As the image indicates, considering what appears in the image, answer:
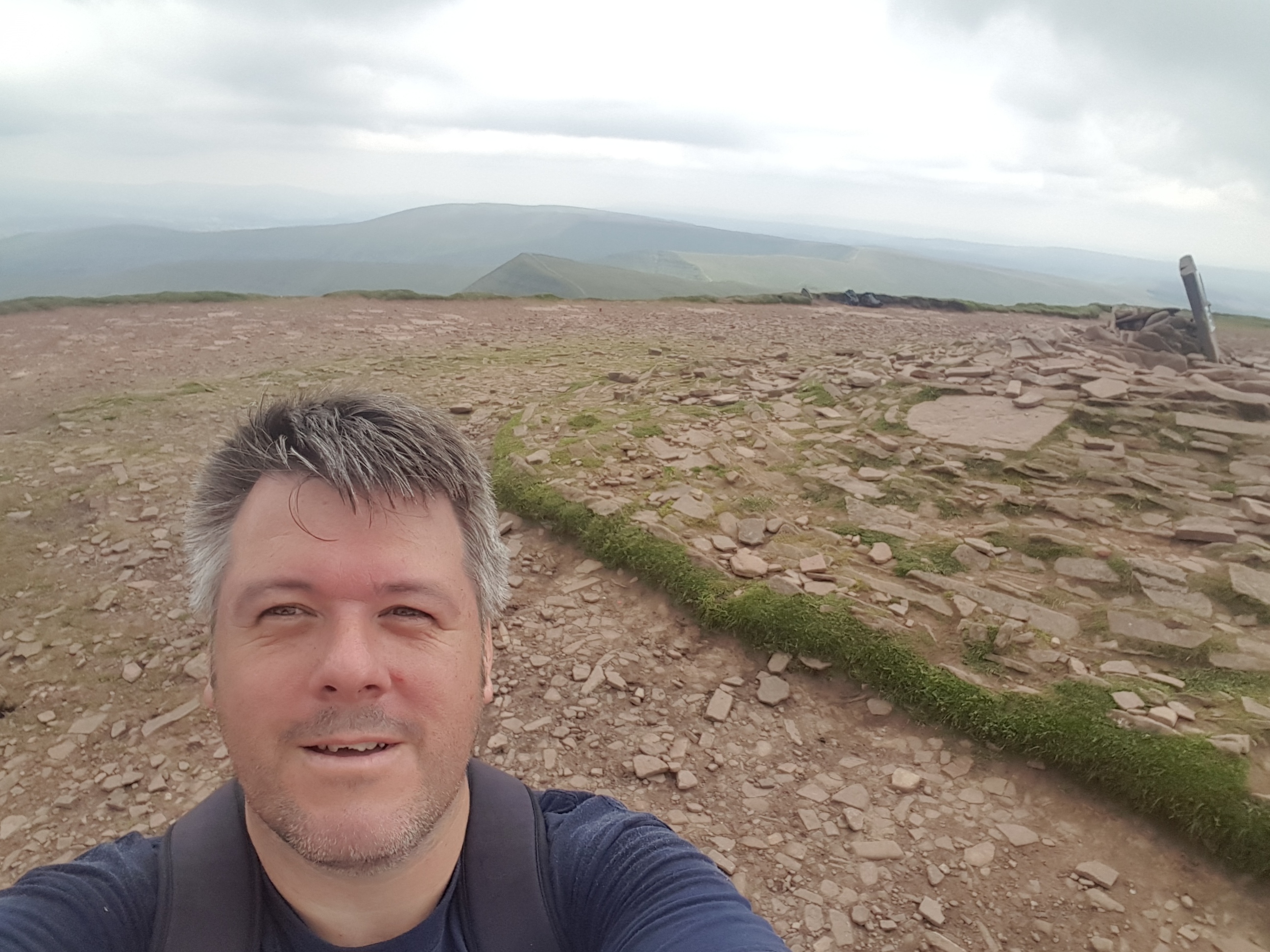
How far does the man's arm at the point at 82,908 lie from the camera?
1791mm

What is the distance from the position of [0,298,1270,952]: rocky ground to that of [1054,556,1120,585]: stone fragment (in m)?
0.03

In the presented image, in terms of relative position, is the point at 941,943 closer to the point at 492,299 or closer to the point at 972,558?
the point at 972,558

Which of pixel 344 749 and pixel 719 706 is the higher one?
pixel 344 749

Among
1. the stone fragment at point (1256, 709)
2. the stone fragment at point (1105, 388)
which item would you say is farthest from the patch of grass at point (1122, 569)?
the stone fragment at point (1105, 388)

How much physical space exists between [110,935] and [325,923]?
56cm

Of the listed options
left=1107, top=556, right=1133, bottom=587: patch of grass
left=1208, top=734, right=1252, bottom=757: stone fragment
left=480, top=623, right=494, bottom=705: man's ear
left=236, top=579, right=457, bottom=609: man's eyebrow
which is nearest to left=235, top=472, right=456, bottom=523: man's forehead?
left=236, top=579, right=457, bottom=609: man's eyebrow

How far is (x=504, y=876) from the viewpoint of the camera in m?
2.07

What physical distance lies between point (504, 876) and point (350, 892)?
1.45 ft

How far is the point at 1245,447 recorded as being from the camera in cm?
826

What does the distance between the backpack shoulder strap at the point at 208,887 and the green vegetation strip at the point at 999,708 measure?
3963mm

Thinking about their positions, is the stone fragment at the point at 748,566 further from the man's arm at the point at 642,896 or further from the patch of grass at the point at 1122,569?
the man's arm at the point at 642,896

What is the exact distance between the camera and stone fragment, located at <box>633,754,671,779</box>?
440 cm

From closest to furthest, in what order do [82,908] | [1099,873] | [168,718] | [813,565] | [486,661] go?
[82,908] → [486,661] → [1099,873] → [168,718] → [813,565]

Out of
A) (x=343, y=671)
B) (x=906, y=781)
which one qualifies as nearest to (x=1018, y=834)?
(x=906, y=781)
